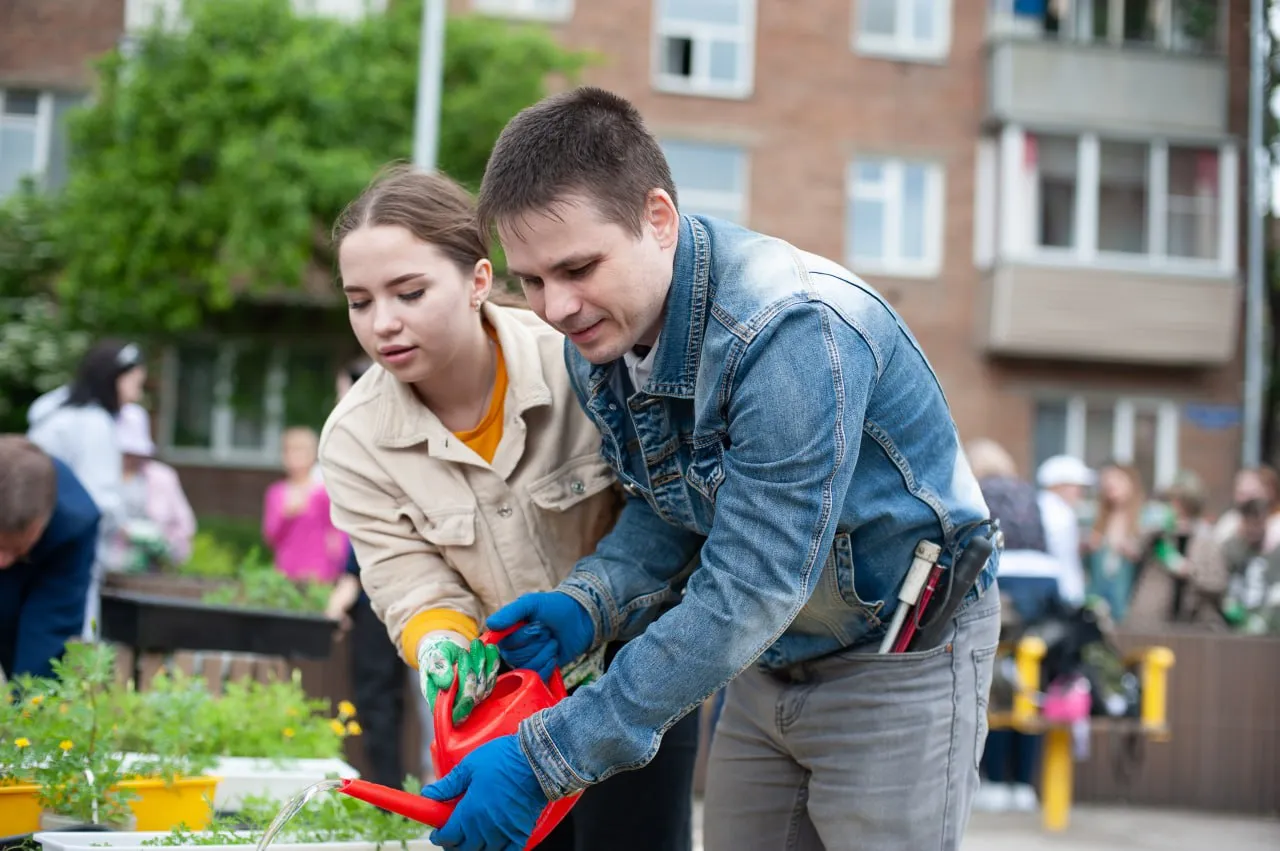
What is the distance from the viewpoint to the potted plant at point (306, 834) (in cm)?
232

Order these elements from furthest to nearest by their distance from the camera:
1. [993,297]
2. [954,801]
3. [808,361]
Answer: [993,297]
[954,801]
[808,361]

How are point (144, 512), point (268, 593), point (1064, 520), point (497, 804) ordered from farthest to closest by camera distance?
point (1064, 520), point (144, 512), point (268, 593), point (497, 804)

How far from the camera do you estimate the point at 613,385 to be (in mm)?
2477

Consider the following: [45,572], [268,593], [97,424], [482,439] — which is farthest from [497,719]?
[97,424]

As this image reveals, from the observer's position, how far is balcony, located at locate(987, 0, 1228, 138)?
56.7ft

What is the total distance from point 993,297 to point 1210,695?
9.87 metres

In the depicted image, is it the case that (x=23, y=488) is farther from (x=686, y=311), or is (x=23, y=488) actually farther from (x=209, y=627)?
(x=686, y=311)

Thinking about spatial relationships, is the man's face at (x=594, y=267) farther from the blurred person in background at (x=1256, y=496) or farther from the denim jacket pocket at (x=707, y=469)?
the blurred person in background at (x=1256, y=496)

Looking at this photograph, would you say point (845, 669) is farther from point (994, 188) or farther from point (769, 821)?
point (994, 188)

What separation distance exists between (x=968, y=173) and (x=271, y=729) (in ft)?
50.2

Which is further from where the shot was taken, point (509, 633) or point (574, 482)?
point (574, 482)

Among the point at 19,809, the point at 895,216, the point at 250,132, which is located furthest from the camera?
the point at 895,216

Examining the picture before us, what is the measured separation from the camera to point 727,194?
56.3 ft

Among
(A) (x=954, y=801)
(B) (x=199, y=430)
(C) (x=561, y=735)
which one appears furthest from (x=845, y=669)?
(B) (x=199, y=430)
